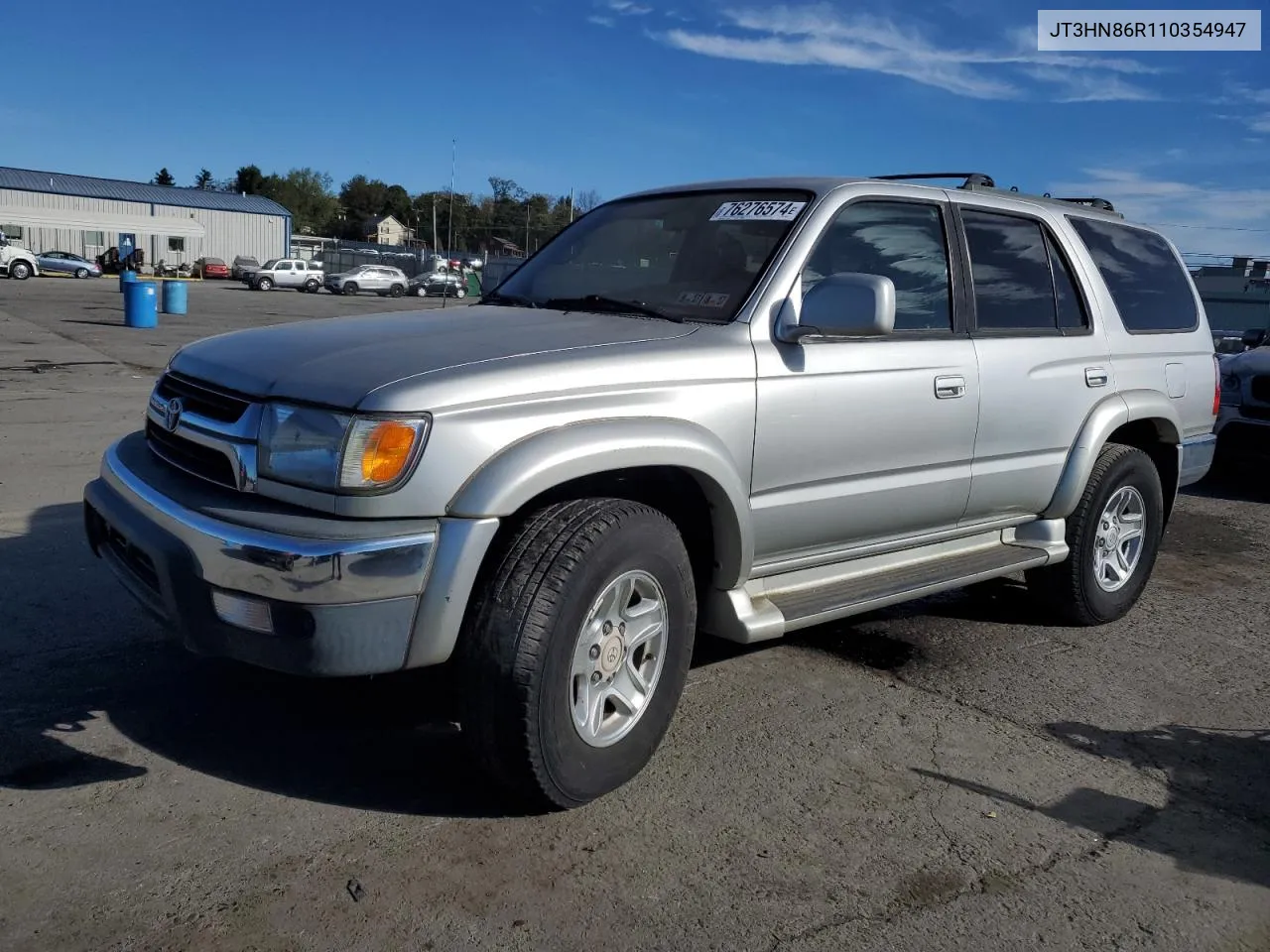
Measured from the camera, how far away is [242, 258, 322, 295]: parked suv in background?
50406 mm

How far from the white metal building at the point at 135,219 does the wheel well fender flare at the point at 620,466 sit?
65.0 metres

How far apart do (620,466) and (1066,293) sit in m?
2.79

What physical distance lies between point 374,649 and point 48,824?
3.55 ft

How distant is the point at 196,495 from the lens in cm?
310

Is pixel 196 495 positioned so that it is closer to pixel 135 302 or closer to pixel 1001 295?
pixel 1001 295

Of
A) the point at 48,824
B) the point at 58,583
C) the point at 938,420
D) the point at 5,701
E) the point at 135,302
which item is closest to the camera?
the point at 48,824

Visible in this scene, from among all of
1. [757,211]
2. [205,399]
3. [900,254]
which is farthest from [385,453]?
[900,254]

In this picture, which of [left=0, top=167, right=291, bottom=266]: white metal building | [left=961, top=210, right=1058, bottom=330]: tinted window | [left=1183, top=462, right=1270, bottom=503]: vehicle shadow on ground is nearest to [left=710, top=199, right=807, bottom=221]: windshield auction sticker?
[left=961, top=210, right=1058, bottom=330]: tinted window

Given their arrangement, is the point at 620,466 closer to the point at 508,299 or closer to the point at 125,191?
the point at 508,299

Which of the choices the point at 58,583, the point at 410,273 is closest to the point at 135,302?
the point at 58,583

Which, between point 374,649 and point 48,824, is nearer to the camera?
point 374,649

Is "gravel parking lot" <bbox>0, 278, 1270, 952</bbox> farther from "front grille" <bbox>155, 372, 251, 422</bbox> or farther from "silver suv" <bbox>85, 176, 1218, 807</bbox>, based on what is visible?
"front grille" <bbox>155, 372, 251, 422</bbox>

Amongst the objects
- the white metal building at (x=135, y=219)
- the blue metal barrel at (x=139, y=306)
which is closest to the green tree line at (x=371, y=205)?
the white metal building at (x=135, y=219)

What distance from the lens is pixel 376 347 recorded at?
128 inches
